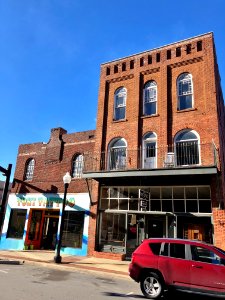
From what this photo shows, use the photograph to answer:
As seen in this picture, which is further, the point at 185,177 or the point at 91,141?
the point at 91,141

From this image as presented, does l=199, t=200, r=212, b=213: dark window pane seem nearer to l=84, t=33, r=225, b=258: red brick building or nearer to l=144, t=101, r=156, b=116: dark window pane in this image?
l=84, t=33, r=225, b=258: red brick building

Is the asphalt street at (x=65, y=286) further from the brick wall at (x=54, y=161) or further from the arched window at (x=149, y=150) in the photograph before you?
the brick wall at (x=54, y=161)

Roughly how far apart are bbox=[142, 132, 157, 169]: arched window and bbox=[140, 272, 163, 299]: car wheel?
8.18 meters

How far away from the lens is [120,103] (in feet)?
60.1

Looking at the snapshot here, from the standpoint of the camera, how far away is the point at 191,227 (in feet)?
45.2

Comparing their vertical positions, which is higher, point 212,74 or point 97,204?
point 212,74

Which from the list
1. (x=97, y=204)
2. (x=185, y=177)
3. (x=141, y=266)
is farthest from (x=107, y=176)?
(x=141, y=266)

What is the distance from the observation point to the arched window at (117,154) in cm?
1659

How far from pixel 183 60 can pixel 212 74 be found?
6.83 feet

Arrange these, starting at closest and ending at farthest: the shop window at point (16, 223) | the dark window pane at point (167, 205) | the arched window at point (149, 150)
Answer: the dark window pane at point (167, 205), the arched window at point (149, 150), the shop window at point (16, 223)

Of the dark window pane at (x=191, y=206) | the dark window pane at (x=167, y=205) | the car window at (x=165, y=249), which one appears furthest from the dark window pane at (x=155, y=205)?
the car window at (x=165, y=249)

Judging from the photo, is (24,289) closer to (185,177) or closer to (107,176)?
(107,176)

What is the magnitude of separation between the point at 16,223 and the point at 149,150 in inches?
408

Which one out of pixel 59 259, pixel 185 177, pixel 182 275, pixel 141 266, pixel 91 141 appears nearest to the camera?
pixel 182 275
